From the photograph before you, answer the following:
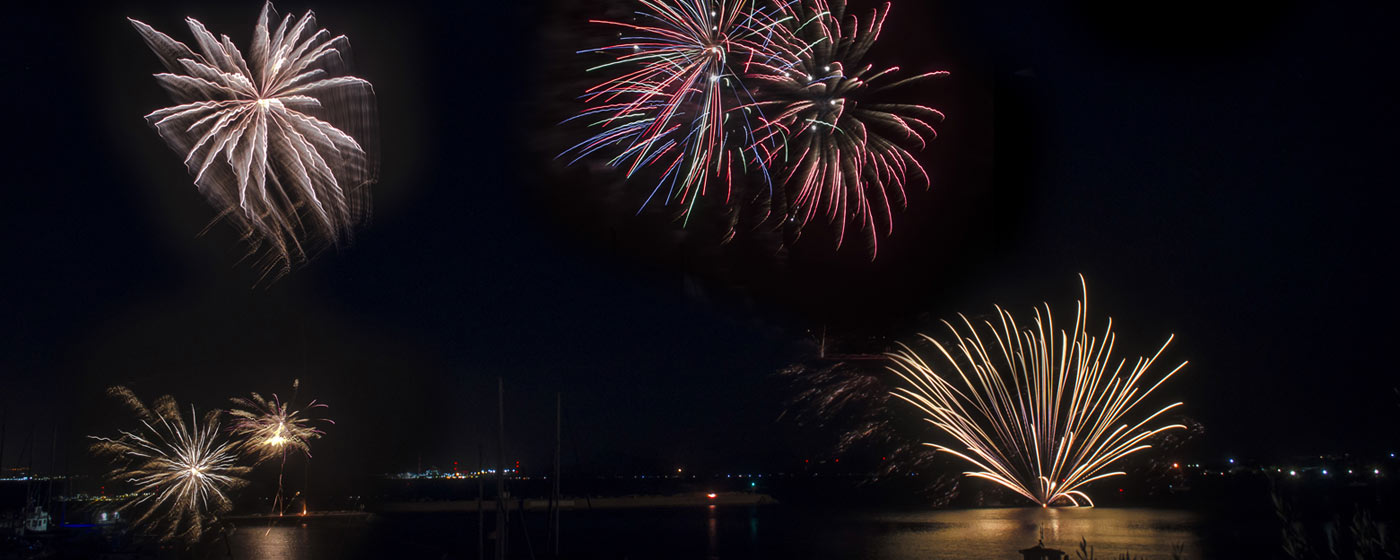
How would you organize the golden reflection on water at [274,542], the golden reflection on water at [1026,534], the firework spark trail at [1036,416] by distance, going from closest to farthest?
the firework spark trail at [1036,416]
the golden reflection on water at [1026,534]
the golden reflection on water at [274,542]

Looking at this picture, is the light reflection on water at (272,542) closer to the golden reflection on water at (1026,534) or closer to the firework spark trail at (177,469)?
the firework spark trail at (177,469)

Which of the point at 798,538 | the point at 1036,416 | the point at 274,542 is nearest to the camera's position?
the point at 1036,416

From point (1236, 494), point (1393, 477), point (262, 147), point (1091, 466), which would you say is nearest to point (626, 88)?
point (262, 147)

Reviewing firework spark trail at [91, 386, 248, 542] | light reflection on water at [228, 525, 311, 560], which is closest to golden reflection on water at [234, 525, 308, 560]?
light reflection on water at [228, 525, 311, 560]

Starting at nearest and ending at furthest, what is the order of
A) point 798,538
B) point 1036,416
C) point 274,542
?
point 1036,416, point 274,542, point 798,538

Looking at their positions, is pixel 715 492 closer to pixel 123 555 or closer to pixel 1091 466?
pixel 1091 466

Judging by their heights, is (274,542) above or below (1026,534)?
above

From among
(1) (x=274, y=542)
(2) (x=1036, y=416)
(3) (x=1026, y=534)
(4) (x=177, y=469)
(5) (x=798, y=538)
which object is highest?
(2) (x=1036, y=416)

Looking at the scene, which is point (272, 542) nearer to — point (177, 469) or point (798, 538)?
point (177, 469)

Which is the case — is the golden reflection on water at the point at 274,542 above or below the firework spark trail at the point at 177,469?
below

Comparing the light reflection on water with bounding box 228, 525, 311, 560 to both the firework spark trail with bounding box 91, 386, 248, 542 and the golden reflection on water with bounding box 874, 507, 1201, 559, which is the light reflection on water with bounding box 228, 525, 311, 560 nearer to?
the firework spark trail with bounding box 91, 386, 248, 542

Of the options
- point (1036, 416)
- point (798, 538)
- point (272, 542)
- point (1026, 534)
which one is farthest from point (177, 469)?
point (1026, 534)

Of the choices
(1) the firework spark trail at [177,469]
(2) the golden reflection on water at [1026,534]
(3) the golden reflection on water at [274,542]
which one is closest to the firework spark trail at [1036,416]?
(2) the golden reflection on water at [1026,534]

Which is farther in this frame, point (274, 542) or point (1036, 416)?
point (274, 542)
